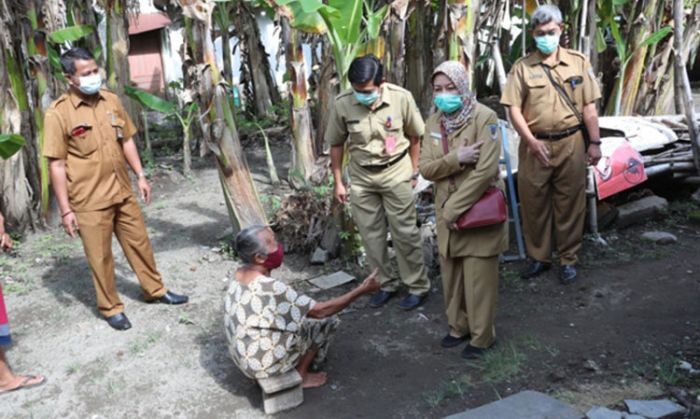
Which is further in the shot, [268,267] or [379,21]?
[379,21]

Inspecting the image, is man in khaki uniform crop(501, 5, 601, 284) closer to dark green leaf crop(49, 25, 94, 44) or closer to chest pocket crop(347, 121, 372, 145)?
chest pocket crop(347, 121, 372, 145)

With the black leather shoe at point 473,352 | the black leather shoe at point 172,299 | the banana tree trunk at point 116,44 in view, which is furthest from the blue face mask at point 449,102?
the banana tree trunk at point 116,44

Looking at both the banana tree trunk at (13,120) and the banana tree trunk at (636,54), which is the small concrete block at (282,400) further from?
the banana tree trunk at (636,54)

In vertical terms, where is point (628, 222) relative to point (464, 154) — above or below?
below

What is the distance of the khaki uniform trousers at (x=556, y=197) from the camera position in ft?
15.4

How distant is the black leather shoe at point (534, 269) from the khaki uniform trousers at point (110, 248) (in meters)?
2.72

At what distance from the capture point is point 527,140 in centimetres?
461

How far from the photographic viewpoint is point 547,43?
4.50m

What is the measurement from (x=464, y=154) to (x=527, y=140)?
1218 millimetres

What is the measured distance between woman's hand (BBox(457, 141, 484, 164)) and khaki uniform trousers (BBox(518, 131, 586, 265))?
4.33ft

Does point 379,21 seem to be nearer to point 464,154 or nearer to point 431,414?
point 464,154

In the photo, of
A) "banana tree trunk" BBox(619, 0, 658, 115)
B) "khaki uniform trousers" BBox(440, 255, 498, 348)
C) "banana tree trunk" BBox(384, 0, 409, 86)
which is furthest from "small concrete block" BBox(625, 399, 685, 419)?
"banana tree trunk" BBox(619, 0, 658, 115)

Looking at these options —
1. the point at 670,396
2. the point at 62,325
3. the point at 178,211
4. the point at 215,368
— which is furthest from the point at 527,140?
the point at 178,211

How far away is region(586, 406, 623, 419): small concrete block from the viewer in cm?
304
